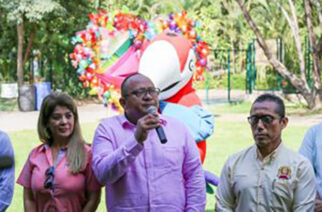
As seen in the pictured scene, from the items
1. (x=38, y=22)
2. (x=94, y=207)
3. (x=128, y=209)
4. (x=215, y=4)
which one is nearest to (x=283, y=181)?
(x=128, y=209)

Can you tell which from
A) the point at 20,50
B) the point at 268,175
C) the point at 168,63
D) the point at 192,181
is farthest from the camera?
the point at 20,50

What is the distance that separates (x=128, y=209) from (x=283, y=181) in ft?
2.73

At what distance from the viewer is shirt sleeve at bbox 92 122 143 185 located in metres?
3.17

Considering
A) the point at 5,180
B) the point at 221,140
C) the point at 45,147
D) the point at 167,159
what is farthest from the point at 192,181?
the point at 221,140

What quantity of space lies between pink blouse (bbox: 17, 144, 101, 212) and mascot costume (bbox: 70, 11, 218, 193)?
181 cm

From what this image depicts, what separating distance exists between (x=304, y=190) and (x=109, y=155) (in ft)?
3.25

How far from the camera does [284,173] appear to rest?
3172mm

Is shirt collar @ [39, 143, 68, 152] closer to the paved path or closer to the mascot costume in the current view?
the mascot costume

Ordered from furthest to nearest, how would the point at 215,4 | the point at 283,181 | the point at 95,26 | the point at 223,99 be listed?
the point at 215,4, the point at 223,99, the point at 95,26, the point at 283,181

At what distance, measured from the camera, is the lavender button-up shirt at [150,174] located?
3.39 metres

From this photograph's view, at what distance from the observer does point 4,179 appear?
3.65 metres

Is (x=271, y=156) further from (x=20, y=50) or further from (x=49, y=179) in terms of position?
(x=20, y=50)

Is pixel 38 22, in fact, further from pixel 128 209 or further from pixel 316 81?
pixel 128 209

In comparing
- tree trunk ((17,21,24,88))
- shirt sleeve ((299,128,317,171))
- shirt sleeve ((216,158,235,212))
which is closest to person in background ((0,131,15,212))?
shirt sleeve ((216,158,235,212))
